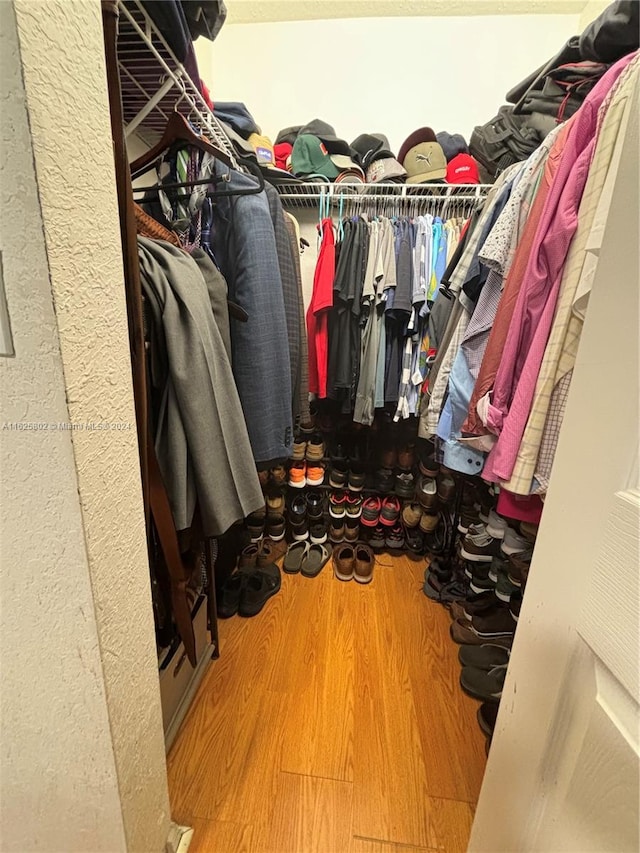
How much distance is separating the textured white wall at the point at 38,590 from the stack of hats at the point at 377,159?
4.15ft

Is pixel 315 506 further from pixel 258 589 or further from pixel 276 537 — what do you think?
pixel 258 589

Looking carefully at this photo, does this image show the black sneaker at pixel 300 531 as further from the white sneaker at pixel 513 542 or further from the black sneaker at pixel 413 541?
the white sneaker at pixel 513 542

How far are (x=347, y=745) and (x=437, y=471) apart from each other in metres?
0.98

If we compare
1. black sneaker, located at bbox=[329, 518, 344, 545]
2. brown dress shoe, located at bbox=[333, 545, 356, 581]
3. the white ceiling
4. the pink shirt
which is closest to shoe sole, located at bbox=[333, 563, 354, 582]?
brown dress shoe, located at bbox=[333, 545, 356, 581]

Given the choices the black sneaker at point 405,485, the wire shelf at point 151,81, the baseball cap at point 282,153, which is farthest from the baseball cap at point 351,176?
the black sneaker at point 405,485

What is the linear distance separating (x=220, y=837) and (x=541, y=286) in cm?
130

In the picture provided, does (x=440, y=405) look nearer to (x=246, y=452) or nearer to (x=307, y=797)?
(x=246, y=452)

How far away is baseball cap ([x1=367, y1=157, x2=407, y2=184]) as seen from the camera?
1.24m

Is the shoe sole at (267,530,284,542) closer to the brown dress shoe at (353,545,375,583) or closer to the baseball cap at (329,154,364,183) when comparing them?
the brown dress shoe at (353,545,375,583)

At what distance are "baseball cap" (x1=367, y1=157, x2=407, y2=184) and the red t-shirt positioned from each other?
0.24 meters

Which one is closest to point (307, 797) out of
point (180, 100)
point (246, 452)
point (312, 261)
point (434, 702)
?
Result: point (434, 702)

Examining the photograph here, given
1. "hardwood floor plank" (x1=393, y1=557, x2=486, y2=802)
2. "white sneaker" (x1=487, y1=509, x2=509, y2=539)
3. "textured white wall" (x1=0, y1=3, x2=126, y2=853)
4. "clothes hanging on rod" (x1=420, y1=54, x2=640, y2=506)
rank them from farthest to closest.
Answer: "white sneaker" (x1=487, y1=509, x2=509, y2=539) < "hardwood floor plank" (x1=393, y1=557, x2=486, y2=802) < "clothes hanging on rod" (x1=420, y1=54, x2=640, y2=506) < "textured white wall" (x1=0, y1=3, x2=126, y2=853)

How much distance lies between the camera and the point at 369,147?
1.34 metres

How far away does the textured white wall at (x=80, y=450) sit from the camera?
0.30 m
